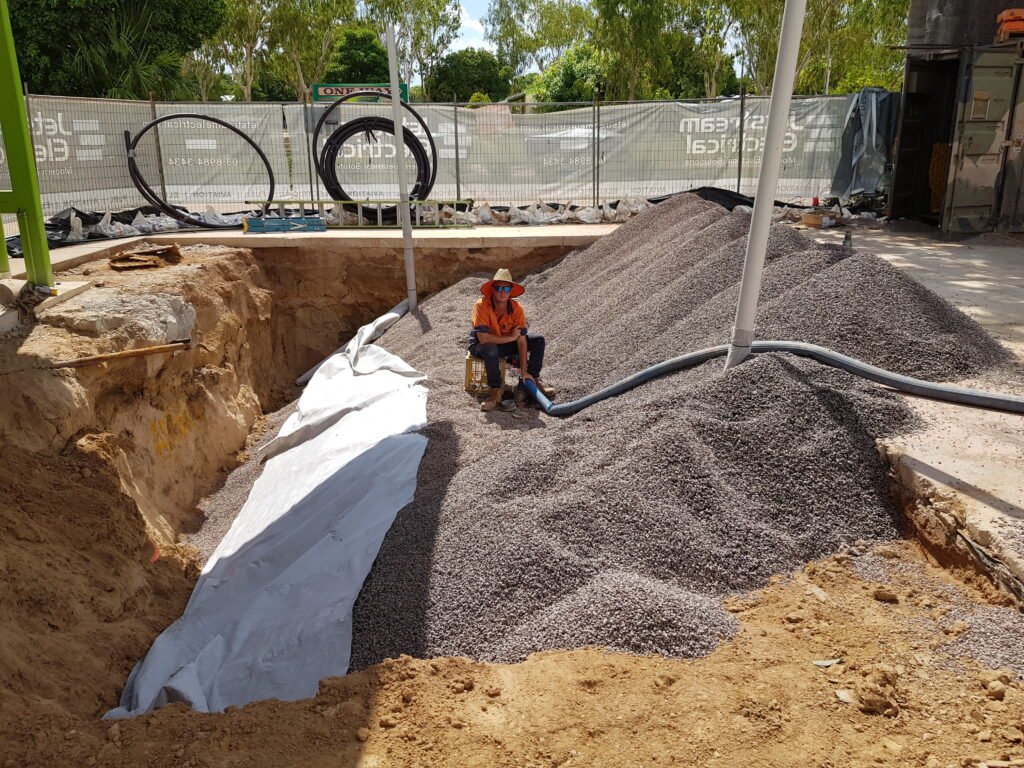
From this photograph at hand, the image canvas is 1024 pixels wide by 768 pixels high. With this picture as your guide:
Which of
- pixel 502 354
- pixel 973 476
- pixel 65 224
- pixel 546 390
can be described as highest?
pixel 65 224

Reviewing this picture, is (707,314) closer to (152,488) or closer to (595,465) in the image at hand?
(595,465)

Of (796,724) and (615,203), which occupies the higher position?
(615,203)

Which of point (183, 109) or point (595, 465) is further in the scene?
point (183, 109)

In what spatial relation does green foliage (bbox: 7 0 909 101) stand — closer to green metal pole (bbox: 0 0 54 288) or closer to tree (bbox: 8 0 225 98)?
tree (bbox: 8 0 225 98)

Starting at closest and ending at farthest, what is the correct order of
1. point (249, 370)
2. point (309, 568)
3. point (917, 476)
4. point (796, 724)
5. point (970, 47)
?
point (796, 724) < point (917, 476) < point (309, 568) < point (249, 370) < point (970, 47)

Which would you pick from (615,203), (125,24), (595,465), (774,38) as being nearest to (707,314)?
(595,465)

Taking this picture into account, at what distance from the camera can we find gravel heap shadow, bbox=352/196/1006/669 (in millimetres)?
3477

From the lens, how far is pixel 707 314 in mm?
6312

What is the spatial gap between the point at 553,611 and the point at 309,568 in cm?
158

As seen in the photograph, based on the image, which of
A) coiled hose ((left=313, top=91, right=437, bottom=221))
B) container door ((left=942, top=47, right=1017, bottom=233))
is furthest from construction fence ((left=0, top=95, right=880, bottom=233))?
container door ((left=942, top=47, right=1017, bottom=233))

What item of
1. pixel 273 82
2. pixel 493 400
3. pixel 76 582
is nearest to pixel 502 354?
pixel 493 400

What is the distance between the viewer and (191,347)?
7.26 m

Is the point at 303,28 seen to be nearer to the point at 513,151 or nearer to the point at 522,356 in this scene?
the point at 513,151

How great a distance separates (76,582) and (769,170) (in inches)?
171
